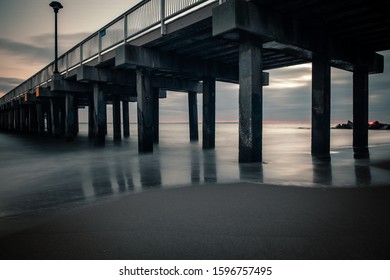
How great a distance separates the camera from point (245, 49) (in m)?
9.20

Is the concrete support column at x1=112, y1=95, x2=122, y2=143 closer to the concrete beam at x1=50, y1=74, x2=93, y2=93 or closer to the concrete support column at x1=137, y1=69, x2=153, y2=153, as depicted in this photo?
the concrete beam at x1=50, y1=74, x2=93, y2=93

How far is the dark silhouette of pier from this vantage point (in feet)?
28.9

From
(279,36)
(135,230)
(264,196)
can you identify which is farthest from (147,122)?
(135,230)

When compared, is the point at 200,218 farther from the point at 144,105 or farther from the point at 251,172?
the point at 144,105

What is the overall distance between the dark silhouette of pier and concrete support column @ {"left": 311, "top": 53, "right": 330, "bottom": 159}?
40 mm

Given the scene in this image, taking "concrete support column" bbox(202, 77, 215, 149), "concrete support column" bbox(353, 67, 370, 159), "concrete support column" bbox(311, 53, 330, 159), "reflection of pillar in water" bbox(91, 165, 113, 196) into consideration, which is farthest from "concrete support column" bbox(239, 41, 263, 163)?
"concrete support column" bbox(353, 67, 370, 159)

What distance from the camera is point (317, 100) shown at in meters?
11.7

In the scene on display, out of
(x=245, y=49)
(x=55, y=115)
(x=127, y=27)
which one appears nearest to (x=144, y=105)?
(x=127, y=27)

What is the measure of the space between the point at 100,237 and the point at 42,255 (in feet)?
2.07

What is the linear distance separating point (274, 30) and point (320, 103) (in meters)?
4.30

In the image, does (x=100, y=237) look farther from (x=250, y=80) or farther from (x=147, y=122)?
(x=147, y=122)

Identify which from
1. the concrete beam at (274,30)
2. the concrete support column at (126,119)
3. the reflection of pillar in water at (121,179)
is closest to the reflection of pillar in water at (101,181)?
the reflection of pillar in water at (121,179)

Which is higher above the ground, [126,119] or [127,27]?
[127,27]

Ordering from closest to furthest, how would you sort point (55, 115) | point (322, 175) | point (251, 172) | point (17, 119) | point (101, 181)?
1. point (101, 181)
2. point (322, 175)
3. point (251, 172)
4. point (55, 115)
5. point (17, 119)
